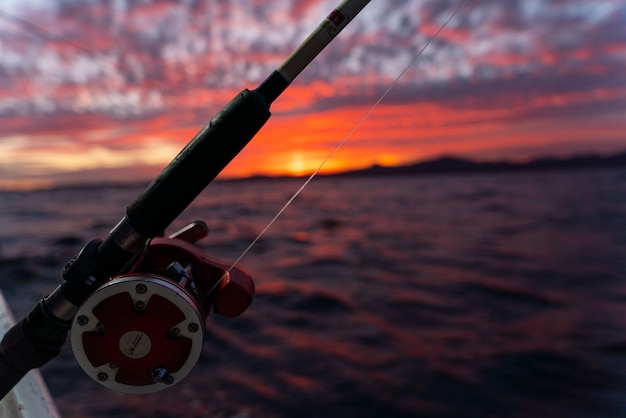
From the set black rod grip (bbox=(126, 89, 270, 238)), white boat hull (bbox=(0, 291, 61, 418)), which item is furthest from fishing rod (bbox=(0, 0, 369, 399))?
white boat hull (bbox=(0, 291, 61, 418))

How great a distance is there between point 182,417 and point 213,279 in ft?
11.6

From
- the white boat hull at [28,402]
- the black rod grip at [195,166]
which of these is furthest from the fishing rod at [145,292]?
the white boat hull at [28,402]

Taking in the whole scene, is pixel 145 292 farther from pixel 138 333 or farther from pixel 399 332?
pixel 399 332

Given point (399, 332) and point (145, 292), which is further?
point (399, 332)

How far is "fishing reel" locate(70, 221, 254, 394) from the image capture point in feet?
5.04

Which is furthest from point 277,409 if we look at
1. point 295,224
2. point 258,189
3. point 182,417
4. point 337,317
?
point 258,189

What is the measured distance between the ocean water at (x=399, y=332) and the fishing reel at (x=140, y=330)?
143 inches

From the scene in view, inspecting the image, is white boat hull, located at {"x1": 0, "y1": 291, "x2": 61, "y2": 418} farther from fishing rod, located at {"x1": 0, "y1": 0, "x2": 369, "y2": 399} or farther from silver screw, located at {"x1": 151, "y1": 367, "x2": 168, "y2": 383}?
silver screw, located at {"x1": 151, "y1": 367, "x2": 168, "y2": 383}

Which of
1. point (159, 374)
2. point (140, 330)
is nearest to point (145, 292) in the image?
point (140, 330)

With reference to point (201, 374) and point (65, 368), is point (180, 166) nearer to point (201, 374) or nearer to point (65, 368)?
point (201, 374)

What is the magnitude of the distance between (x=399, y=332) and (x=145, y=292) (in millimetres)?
5952

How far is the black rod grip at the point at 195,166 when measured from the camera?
4.87 feet

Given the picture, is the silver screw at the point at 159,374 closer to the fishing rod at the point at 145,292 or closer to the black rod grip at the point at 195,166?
the fishing rod at the point at 145,292

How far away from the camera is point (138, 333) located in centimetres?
158
